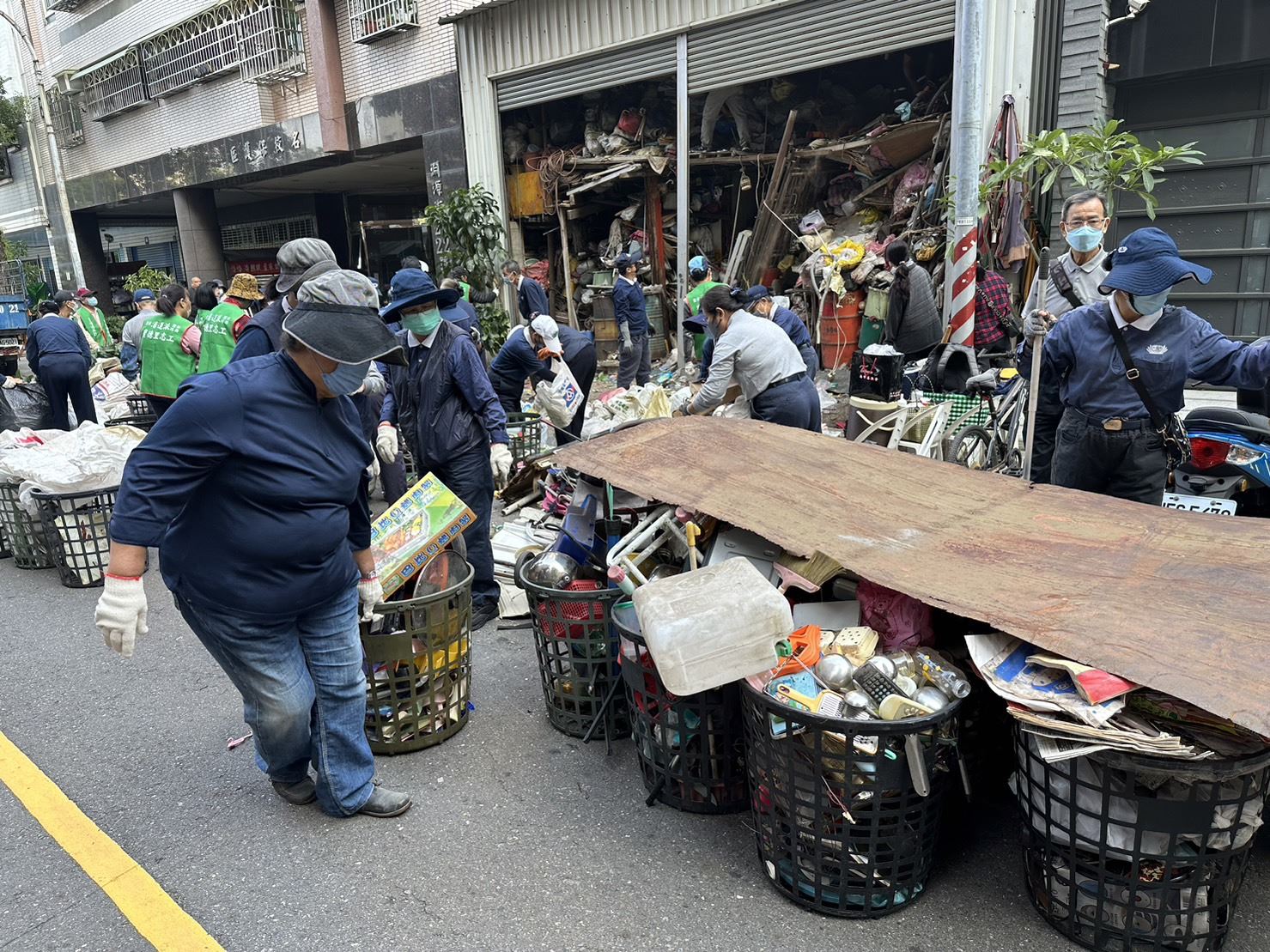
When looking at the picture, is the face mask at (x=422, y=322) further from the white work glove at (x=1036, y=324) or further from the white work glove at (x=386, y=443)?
the white work glove at (x=1036, y=324)

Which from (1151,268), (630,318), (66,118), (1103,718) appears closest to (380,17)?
(630,318)

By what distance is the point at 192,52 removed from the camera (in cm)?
1755

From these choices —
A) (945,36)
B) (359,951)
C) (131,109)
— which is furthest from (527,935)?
(131,109)

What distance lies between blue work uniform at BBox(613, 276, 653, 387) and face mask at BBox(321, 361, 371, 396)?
24.9 ft

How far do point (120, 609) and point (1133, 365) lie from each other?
3796 millimetres

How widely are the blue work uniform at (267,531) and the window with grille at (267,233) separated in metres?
20.7

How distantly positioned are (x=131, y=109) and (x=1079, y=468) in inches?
889

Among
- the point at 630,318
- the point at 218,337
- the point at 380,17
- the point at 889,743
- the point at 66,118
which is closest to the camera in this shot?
the point at 889,743

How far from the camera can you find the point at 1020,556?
2664mm

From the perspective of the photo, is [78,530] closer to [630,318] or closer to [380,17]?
[630,318]

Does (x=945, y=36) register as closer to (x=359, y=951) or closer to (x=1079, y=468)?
(x=1079, y=468)

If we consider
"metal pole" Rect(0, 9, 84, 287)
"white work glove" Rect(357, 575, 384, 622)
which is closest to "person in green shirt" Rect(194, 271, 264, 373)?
"white work glove" Rect(357, 575, 384, 622)

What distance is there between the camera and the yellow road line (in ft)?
8.48

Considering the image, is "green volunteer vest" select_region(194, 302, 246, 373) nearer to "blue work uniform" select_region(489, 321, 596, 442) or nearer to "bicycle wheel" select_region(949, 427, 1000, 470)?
"blue work uniform" select_region(489, 321, 596, 442)
